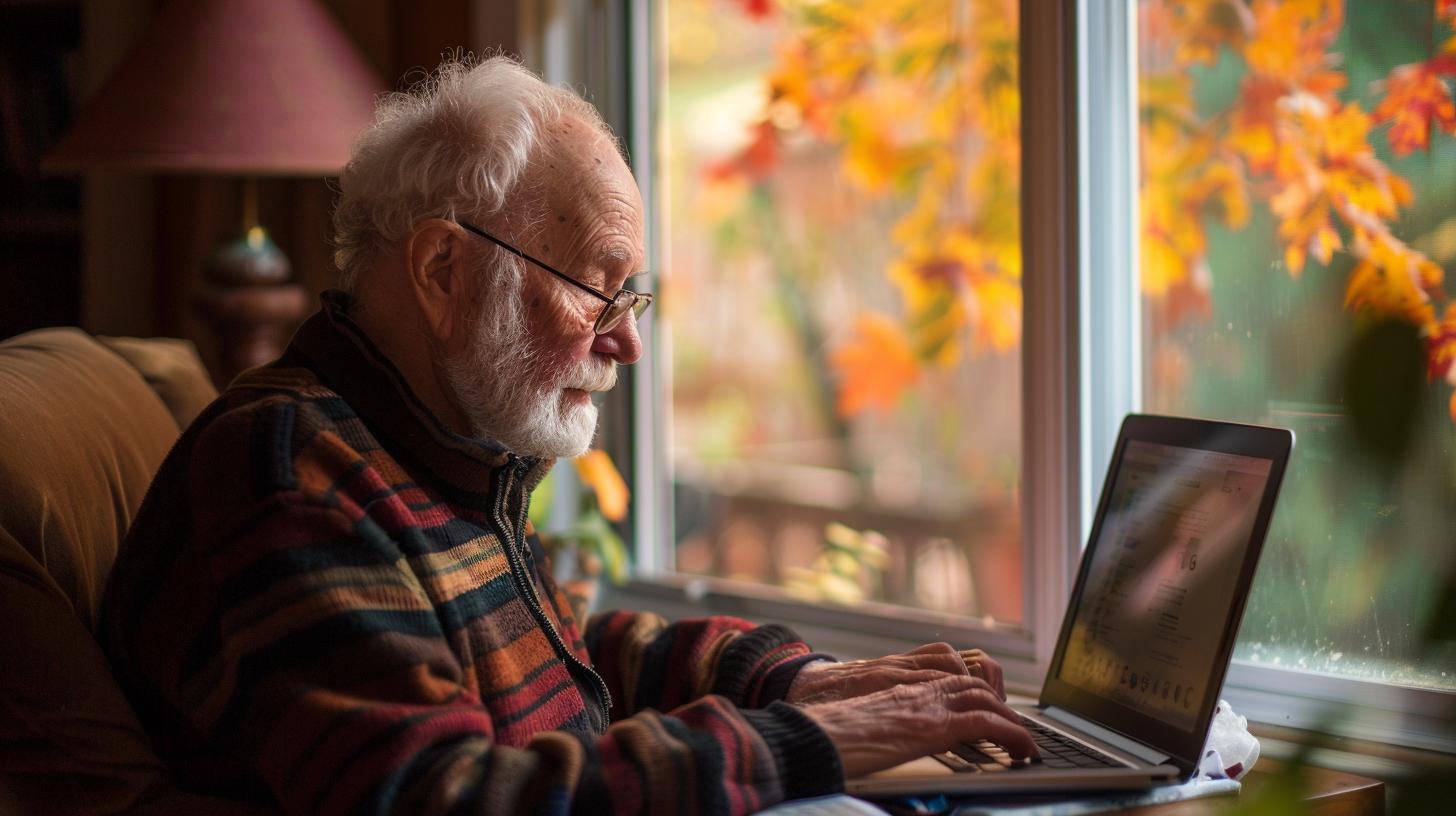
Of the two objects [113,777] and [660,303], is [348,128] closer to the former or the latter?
[660,303]

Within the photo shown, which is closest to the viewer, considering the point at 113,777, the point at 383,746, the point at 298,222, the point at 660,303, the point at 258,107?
the point at 383,746

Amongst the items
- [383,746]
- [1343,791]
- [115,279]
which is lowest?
[1343,791]

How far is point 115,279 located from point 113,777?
81.9 inches

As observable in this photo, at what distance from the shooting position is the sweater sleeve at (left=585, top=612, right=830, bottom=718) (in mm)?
1369

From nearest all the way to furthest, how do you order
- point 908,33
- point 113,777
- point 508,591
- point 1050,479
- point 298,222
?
point 113,777 < point 508,591 < point 1050,479 < point 908,33 < point 298,222

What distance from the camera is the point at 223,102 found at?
1.86 m

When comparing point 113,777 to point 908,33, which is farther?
point 908,33

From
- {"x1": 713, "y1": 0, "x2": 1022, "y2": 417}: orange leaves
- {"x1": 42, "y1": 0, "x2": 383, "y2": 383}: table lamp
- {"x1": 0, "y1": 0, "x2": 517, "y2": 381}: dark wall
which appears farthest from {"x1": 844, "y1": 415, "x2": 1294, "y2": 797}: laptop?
{"x1": 0, "y1": 0, "x2": 517, "y2": 381}: dark wall

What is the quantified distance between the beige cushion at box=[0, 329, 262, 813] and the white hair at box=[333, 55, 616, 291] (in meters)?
0.32

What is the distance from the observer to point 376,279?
4.18 ft

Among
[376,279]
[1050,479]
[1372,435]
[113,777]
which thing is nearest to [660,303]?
[1050,479]

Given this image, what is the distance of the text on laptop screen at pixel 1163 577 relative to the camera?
3.73 ft

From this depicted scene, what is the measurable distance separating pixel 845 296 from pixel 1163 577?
2425mm

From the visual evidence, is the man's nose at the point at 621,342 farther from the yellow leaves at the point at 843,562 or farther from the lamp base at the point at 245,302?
the yellow leaves at the point at 843,562
